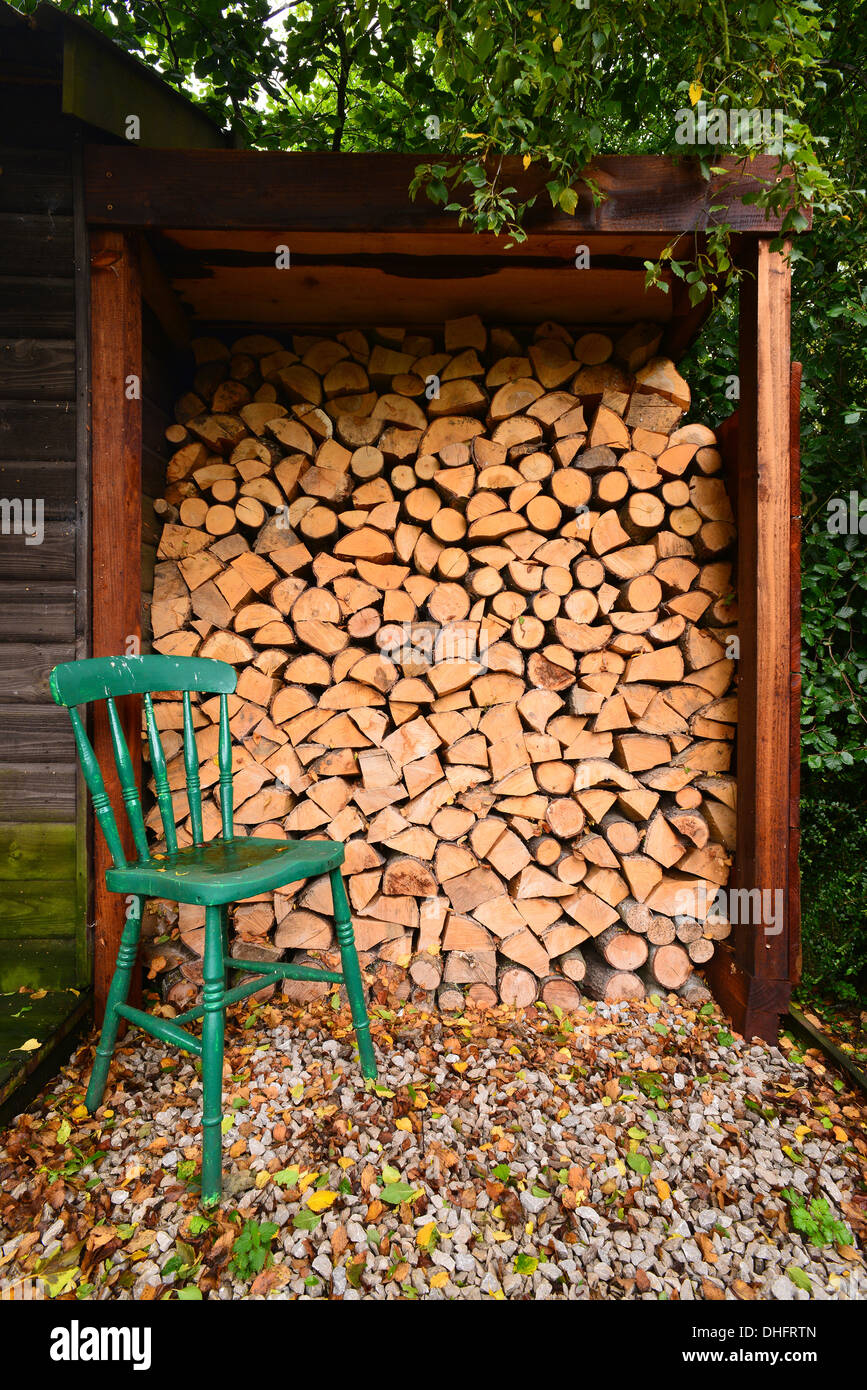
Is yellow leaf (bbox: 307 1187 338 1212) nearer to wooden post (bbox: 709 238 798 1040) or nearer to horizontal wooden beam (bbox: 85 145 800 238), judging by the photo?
wooden post (bbox: 709 238 798 1040)

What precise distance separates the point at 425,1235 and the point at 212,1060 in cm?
54

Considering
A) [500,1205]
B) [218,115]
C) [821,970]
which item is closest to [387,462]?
[218,115]

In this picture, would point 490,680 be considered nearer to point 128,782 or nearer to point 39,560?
point 128,782

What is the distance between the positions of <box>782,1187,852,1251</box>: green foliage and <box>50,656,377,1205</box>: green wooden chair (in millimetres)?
975

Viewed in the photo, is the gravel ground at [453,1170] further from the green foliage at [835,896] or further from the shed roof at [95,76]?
the shed roof at [95,76]

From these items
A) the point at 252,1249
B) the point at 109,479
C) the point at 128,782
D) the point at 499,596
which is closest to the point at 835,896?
the point at 499,596

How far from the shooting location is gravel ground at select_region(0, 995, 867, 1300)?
1187 millimetres

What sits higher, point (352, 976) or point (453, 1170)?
point (352, 976)

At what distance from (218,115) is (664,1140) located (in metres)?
3.79

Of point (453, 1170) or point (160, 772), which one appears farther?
point (160, 772)

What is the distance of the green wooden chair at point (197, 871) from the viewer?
50.5 inches

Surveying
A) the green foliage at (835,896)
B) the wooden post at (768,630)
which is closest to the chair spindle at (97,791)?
the wooden post at (768,630)

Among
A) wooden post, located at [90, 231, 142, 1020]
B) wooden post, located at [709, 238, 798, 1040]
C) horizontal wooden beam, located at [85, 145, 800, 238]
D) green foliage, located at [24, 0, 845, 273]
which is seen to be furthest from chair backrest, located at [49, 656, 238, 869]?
wooden post, located at [709, 238, 798, 1040]

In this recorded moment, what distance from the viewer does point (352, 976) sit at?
1.61 metres
